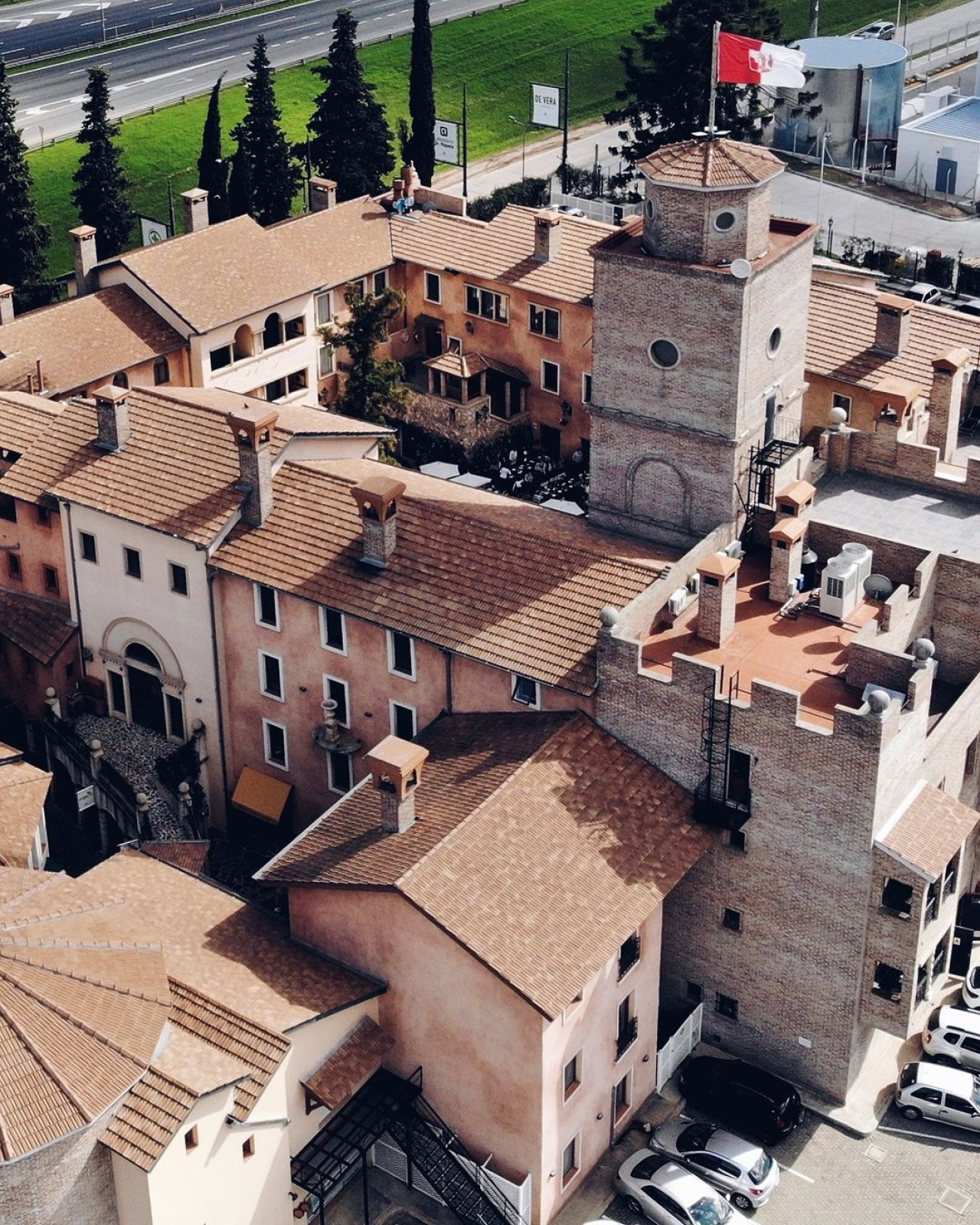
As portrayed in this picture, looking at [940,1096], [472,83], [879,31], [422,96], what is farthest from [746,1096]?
[879,31]

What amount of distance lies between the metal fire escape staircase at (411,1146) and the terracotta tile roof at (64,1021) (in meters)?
7.04

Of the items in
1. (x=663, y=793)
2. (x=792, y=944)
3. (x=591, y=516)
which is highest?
(x=591, y=516)

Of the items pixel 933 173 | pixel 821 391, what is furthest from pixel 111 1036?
pixel 933 173

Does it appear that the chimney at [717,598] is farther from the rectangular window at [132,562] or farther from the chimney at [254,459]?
the rectangular window at [132,562]

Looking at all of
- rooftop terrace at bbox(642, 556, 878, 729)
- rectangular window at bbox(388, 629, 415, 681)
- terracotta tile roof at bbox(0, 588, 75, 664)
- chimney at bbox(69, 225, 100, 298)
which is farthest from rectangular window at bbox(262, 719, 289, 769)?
chimney at bbox(69, 225, 100, 298)

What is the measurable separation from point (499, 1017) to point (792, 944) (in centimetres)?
1069

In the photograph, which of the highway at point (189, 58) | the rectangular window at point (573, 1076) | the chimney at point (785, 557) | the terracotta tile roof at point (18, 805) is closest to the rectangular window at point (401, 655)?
the chimney at point (785, 557)

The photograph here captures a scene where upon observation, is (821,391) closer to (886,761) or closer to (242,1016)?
(886,761)

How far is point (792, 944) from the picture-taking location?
185 feet

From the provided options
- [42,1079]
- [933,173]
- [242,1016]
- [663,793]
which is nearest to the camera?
[42,1079]

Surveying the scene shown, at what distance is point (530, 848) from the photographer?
52.8 metres

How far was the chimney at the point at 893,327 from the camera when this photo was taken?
7281 centimetres

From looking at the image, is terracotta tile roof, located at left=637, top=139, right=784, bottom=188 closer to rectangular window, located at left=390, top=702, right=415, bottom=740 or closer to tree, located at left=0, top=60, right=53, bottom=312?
rectangular window, located at left=390, top=702, right=415, bottom=740

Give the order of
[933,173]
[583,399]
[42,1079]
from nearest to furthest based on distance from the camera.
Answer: [42,1079] → [583,399] → [933,173]
